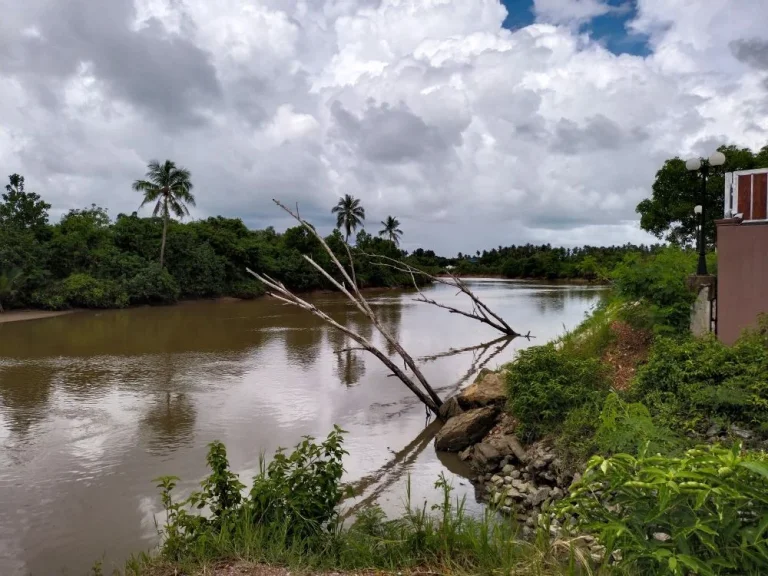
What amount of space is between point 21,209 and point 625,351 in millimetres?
33576

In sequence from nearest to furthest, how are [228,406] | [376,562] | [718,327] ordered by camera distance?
[376,562] < [718,327] < [228,406]

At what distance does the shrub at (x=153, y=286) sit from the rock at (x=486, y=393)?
94.9ft

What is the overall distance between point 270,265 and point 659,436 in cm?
4156

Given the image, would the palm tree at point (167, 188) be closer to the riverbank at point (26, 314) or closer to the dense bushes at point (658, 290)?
the riverbank at point (26, 314)

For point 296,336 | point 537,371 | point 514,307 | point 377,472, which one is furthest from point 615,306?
point 514,307

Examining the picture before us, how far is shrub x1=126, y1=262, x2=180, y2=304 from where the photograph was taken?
34406mm

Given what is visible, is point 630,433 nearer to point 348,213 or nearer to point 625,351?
point 625,351

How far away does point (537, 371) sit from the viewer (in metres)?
8.73

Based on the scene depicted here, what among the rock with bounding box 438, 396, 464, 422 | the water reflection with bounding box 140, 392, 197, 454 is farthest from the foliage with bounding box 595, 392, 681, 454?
the water reflection with bounding box 140, 392, 197, 454

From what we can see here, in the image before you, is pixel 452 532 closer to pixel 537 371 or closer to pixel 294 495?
pixel 294 495

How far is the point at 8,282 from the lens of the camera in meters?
28.5

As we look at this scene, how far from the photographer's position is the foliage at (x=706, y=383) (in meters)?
6.31

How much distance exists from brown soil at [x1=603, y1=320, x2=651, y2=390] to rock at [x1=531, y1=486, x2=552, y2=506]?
2.83 metres

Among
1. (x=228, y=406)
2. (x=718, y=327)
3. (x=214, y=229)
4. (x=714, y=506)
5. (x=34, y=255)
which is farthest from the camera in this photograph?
(x=214, y=229)
